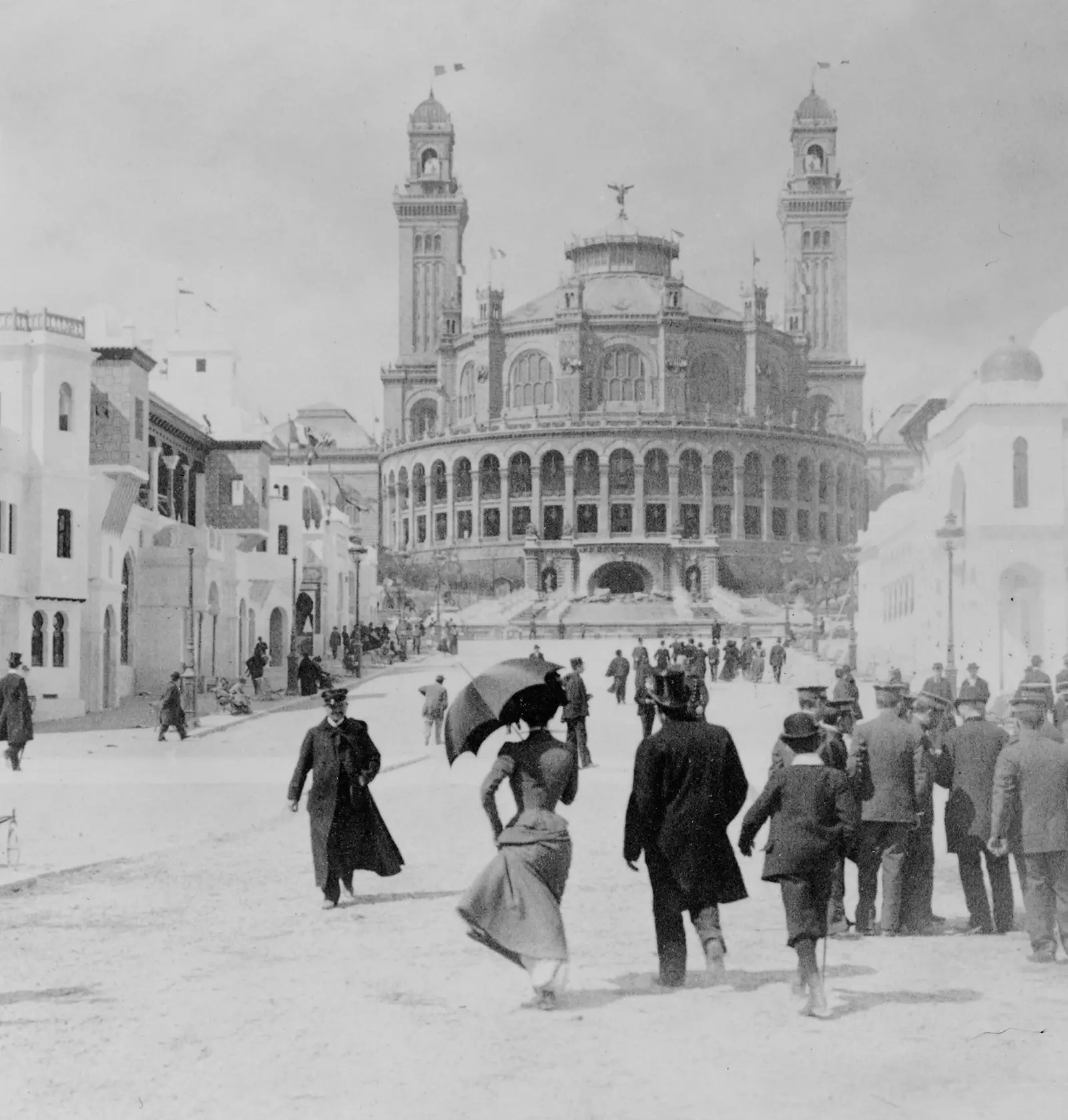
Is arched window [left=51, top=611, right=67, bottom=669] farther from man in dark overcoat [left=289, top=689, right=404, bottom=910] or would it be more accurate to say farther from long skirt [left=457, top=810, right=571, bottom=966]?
long skirt [left=457, top=810, right=571, bottom=966]

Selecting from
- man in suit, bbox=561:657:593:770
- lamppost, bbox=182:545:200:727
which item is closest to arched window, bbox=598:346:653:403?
lamppost, bbox=182:545:200:727

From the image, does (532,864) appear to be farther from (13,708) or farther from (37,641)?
(37,641)

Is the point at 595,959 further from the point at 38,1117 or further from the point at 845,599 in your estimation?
the point at 845,599

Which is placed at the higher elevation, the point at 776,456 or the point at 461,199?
the point at 461,199

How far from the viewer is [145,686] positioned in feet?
125

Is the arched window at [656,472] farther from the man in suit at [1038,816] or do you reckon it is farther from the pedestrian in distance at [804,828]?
the pedestrian in distance at [804,828]

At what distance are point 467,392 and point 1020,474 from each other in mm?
84785

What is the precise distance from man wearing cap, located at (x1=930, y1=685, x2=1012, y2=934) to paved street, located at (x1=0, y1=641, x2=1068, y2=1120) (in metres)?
0.23

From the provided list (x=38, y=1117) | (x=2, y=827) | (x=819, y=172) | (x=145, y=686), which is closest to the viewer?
(x=38, y=1117)

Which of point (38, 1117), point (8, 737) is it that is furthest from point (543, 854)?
point (8, 737)

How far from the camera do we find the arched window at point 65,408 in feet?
105

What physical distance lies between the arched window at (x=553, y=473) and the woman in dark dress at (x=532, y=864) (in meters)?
94.2

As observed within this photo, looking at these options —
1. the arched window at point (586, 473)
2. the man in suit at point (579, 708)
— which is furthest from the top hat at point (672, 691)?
the arched window at point (586, 473)

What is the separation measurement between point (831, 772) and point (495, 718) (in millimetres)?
1815
